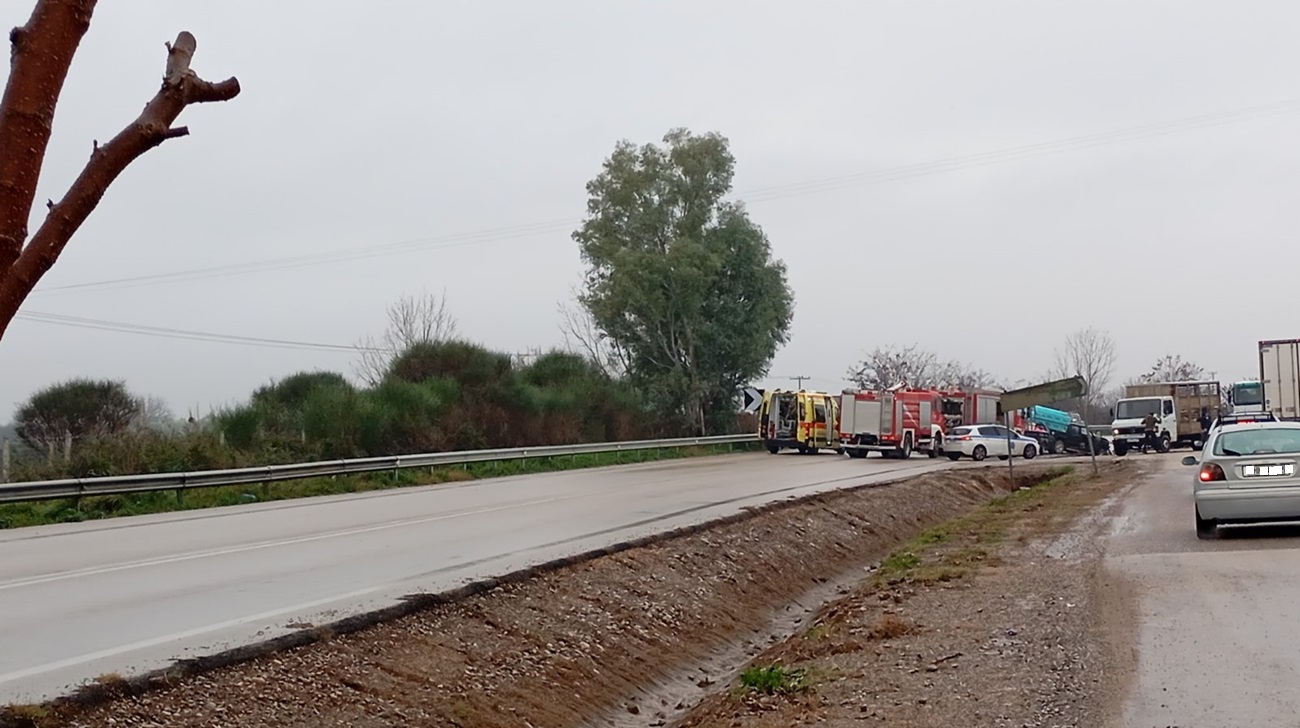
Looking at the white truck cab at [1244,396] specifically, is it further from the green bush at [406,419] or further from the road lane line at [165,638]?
the road lane line at [165,638]

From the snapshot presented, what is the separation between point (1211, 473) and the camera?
1600 cm

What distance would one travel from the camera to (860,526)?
910 inches

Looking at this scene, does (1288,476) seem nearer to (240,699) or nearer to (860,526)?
(860,526)

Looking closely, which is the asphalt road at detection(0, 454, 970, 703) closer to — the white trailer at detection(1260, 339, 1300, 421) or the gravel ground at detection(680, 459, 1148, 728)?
the gravel ground at detection(680, 459, 1148, 728)

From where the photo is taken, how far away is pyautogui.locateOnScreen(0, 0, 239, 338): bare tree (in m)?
2.55

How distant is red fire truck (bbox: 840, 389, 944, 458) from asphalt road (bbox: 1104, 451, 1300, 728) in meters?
30.2

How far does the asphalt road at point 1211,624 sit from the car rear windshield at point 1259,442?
111cm

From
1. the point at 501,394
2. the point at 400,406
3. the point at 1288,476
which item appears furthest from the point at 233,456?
the point at 1288,476

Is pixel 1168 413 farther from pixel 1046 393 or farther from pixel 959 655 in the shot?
pixel 959 655

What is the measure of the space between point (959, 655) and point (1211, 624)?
6.96 ft

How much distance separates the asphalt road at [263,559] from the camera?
31.7ft

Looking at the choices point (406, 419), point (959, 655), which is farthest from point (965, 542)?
point (406, 419)

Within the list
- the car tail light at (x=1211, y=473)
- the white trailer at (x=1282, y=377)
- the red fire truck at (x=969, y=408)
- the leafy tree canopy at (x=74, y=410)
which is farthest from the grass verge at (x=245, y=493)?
the white trailer at (x=1282, y=377)

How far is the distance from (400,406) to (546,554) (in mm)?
24383
